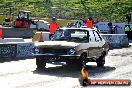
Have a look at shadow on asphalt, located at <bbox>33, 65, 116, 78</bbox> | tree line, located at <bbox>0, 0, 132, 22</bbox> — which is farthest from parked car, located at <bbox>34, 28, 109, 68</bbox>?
tree line, located at <bbox>0, 0, 132, 22</bbox>

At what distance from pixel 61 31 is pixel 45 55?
1.77 m

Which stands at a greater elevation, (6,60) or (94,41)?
(94,41)

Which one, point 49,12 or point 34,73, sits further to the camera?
point 49,12

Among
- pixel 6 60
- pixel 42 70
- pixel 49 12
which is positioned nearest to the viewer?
pixel 42 70

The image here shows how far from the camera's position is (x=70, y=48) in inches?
539

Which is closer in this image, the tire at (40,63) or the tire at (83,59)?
the tire at (83,59)

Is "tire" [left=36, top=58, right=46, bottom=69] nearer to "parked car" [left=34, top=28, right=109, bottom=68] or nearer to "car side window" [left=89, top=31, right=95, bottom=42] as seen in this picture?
"parked car" [left=34, top=28, right=109, bottom=68]

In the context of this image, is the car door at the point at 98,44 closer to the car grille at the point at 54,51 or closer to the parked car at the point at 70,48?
the parked car at the point at 70,48

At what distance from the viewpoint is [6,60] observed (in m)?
18.5

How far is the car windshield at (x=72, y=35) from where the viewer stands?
48.0 feet

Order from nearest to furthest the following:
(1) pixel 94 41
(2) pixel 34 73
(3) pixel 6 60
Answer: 1. (2) pixel 34 73
2. (1) pixel 94 41
3. (3) pixel 6 60

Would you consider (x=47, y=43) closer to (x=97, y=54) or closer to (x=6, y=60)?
(x=97, y=54)

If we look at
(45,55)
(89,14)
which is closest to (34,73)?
(45,55)

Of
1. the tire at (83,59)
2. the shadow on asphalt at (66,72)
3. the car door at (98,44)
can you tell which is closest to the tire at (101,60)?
the car door at (98,44)
